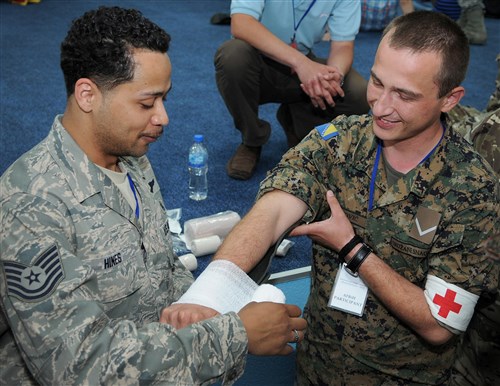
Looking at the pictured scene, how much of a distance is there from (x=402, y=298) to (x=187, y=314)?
556mm

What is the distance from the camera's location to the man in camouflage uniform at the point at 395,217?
149 cm

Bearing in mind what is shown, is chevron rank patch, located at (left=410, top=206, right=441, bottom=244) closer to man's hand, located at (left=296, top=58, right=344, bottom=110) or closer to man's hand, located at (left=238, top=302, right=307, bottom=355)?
man's hand, located at (left=238, top=302, right=307, bottom=355)

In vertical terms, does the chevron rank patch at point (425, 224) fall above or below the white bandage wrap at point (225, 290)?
above

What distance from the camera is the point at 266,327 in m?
1.33

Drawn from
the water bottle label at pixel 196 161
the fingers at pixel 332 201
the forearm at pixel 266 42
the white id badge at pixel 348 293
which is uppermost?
the fingers at pixel 332 201

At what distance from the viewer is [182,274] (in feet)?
5.94

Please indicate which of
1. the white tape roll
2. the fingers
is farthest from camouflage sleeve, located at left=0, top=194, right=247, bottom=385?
the white tape roll

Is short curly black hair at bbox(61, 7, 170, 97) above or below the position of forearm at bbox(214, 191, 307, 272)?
above

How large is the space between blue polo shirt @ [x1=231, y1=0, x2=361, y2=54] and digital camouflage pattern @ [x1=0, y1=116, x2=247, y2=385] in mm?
2070

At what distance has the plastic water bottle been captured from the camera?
3238 mm

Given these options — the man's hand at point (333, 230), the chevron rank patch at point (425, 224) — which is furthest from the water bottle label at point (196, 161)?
the chevron rank patch at point (425, 224)

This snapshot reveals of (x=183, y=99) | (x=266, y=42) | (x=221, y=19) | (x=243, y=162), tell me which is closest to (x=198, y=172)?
(x=243, y=162)

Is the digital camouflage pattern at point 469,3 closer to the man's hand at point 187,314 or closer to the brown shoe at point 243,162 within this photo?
the brown shoe at point 243,162

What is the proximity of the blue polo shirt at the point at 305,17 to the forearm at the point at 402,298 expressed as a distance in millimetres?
2070
